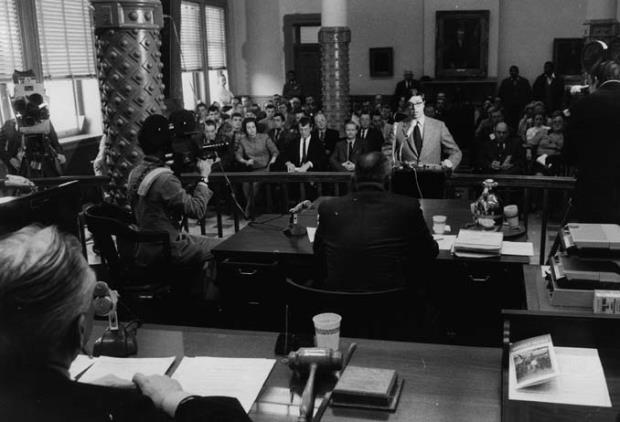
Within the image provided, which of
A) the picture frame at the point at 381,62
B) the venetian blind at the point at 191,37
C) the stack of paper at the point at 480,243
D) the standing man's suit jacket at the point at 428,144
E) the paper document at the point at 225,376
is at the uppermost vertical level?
the venetian blind at the point at 191,37

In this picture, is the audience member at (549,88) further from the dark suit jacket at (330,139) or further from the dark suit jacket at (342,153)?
the dark suit jacket at (342,153)

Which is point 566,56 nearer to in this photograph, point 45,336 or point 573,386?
point 573,386

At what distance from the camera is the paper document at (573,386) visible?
178 cm

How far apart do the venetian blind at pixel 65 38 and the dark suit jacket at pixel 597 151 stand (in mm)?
7438

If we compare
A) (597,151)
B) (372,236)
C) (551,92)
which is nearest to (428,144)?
(597,151)

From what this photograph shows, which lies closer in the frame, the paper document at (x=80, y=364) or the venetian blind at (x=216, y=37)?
the paper document at (x=80, y=364)

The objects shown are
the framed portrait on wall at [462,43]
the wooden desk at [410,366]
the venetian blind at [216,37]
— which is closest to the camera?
the wooden desk at [410,366]

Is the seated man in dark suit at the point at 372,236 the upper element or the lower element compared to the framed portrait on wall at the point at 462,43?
lower

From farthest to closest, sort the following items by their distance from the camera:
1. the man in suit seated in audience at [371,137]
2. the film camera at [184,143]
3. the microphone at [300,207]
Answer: the man in suit seated in audience at [371,137], the microphone at [300,207], the film camera at [184,143]

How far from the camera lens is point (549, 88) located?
13781mm

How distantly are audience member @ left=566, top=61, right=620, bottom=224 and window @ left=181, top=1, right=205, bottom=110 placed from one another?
34.1ft

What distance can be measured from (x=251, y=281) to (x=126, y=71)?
4.38 feet

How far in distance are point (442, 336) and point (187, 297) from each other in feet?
4.48

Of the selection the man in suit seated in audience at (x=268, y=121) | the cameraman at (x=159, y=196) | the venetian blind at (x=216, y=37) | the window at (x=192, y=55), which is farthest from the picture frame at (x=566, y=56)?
the cameraman at (x=159, y=196)
